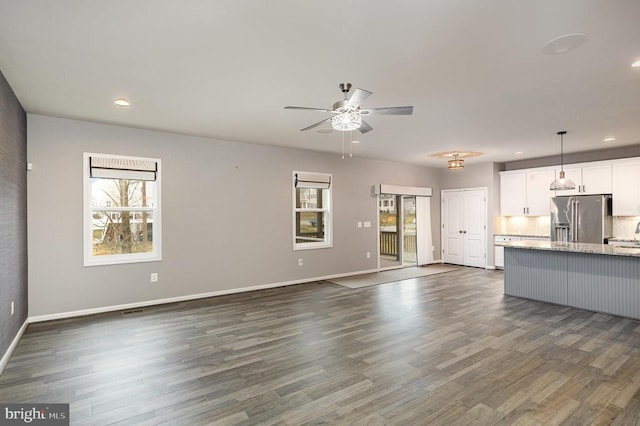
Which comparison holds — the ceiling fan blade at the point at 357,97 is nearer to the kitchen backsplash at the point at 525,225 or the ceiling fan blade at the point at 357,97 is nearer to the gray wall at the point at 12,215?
the gray wall at the point at 12,215

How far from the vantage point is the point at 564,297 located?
505 centimetres

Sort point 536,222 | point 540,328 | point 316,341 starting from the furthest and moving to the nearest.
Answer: point 536,222 < point 540,328 < point 316,341

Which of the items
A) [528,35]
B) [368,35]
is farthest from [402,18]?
[528,35]

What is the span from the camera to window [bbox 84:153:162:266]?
471 cm

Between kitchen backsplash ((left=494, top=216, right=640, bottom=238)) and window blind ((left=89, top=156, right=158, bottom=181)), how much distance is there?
25.0 feet

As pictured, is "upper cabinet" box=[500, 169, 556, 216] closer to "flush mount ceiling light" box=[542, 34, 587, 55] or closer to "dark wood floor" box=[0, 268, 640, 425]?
"dark wood floor" box=[0, 268, 640, 425]

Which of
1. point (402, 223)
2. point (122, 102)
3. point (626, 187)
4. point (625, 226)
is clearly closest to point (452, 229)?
point (402, 223)

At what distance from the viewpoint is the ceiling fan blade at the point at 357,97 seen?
2606 mm

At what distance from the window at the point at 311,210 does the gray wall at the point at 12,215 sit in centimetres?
399

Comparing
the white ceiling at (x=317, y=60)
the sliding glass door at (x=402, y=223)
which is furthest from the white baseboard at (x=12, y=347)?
the sliding glass door at (x=402, y=223)

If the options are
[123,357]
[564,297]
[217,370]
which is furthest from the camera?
[564,297]

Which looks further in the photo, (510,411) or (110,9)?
(510,411)

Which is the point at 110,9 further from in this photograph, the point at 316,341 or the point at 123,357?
the point at 316,341

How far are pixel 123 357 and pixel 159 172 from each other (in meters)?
2.85
